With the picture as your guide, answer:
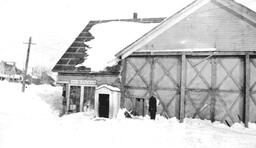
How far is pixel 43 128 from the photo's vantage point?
1170 cm

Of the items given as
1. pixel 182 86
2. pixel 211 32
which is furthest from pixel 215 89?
pixel 211 32

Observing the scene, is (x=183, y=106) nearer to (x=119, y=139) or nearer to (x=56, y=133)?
(x=119, y=139)

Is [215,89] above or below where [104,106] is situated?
above

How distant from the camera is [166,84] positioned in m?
15.5

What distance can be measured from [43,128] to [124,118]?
5.13m

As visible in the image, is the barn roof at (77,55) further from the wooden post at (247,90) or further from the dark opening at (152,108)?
the wooden post at (247,90)

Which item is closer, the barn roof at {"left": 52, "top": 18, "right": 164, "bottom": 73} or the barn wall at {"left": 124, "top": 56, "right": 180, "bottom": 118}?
the barn wall at {"left": 124, "top": 56, "right": 180, "bottom": 118}

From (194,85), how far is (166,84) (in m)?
1.56

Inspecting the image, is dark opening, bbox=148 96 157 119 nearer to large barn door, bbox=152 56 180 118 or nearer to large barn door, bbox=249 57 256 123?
large barn door, bbox=152 56 180 118

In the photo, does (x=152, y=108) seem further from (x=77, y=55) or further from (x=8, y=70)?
(x=8, y=70)

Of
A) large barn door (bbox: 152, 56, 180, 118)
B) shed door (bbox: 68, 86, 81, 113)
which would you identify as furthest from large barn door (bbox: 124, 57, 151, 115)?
shed door (bbox: 68, 86, 81, 113)

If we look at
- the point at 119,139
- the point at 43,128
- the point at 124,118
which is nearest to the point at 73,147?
the point at 119,139

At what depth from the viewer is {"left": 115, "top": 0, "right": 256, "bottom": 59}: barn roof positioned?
1414cm

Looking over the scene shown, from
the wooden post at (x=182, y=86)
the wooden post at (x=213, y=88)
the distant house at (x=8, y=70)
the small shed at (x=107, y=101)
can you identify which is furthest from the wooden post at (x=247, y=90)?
the distant house at (x=8, y=70)
